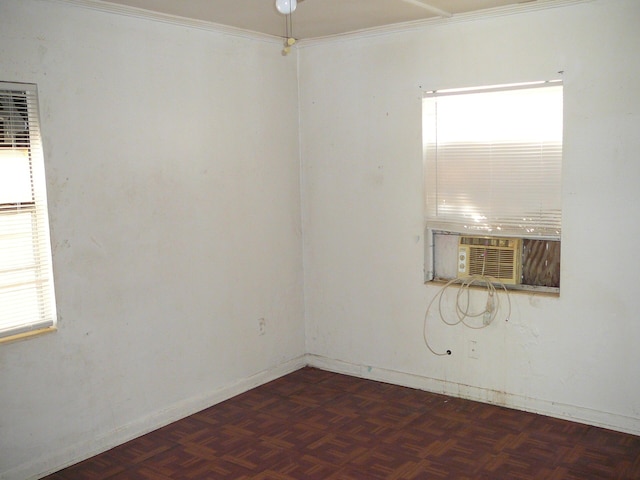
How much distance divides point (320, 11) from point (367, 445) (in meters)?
2.76

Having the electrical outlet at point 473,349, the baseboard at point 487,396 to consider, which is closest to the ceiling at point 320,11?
the electrical outlet at point 473,349

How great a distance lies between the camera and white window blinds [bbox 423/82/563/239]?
4.14 m

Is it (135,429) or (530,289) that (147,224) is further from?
(530,289)

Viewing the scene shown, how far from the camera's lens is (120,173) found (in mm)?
3973

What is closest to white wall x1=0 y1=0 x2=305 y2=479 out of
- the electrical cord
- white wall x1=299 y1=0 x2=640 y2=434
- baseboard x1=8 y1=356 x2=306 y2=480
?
baseboard x1=8 y1=356 x2=306 y2=480

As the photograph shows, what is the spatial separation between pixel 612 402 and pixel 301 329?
244 centimetres

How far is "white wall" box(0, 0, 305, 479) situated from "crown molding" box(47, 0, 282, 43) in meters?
0.04

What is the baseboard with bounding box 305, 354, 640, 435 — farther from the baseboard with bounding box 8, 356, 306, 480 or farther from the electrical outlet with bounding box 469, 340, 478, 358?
the baseboard with bounding box 8, 356, 306, 480

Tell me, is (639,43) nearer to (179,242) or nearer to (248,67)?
(248,67)

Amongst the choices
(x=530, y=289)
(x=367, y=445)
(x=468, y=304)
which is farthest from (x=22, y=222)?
(x=530, y=289)

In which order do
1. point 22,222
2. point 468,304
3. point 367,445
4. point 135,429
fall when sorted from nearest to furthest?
point 22,222 < point 367,445 < point 135,429 < point 468,304

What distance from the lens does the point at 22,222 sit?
11.6 feet

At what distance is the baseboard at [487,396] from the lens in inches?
159

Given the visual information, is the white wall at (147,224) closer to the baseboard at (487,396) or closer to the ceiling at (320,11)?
the ceiling at (320,11)
